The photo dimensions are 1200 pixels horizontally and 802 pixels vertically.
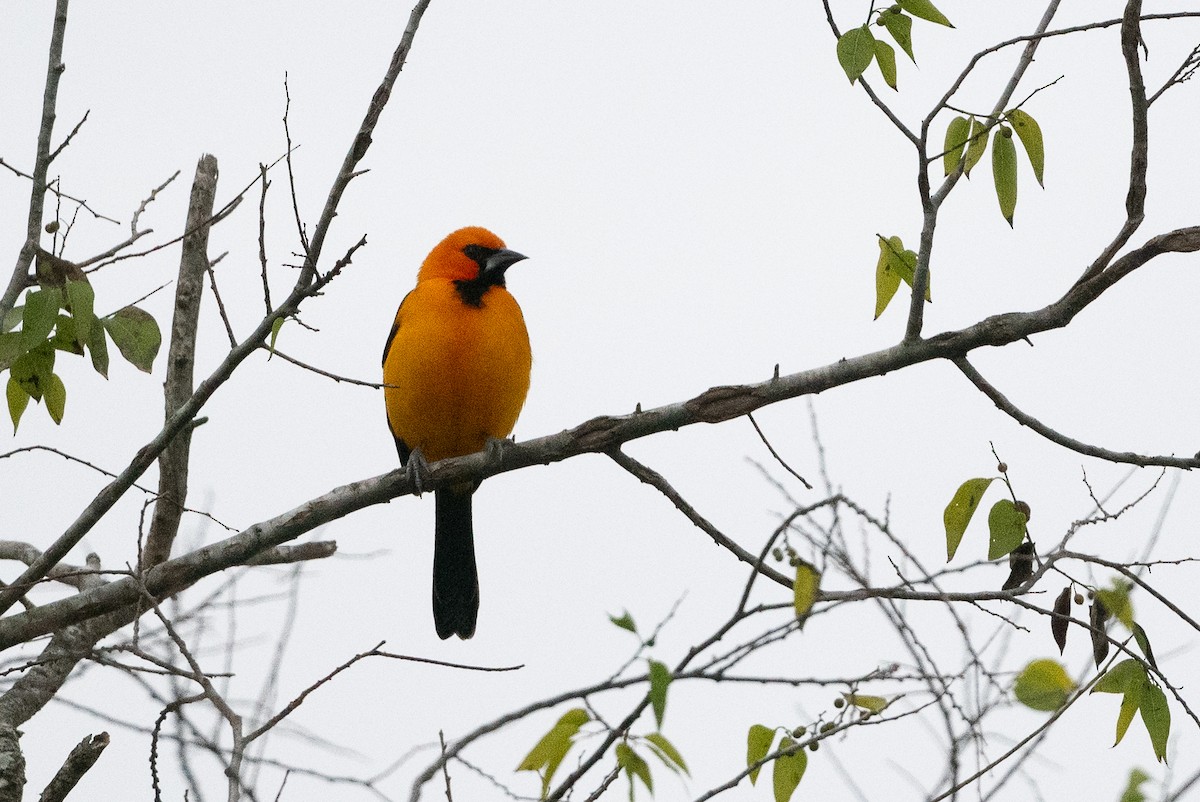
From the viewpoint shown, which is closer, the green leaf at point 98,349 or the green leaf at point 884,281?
the green leaf at point 98,349

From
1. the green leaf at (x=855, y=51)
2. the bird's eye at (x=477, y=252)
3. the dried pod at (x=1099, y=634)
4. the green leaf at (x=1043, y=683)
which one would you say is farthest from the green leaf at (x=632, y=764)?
the bird's eye at (x=477, y=252)

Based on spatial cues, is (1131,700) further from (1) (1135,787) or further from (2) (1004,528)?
(2) (1004,528)

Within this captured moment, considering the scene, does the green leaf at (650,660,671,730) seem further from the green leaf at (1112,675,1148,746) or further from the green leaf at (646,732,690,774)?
the green leaf at (1112,675,1148,746)

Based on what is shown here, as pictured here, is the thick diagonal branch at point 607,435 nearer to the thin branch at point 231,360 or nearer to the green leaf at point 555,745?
the thin branch at point 231,360

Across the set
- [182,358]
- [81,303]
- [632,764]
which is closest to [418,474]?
[182,358]

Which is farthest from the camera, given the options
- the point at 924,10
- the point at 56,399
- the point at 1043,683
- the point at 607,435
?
the point at 607,435

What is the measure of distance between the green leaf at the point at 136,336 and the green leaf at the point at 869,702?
6.07 feet

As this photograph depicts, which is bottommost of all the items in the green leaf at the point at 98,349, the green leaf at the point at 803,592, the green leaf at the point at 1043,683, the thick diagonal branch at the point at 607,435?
the green leaf at the point at 1043,683

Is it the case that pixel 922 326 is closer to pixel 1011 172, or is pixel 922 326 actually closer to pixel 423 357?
pixel 1011 172

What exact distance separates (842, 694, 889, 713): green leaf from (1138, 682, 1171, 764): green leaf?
583 millimetres

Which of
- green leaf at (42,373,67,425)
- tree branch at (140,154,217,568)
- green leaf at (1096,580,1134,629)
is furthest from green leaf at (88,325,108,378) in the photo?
green leaf at (1096,580,1134,629)

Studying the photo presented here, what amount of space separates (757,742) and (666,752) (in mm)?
444

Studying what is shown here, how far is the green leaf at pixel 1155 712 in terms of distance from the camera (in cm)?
268

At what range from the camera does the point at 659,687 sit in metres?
1.89
